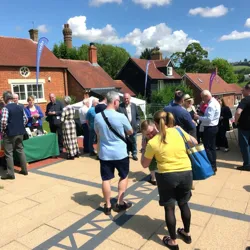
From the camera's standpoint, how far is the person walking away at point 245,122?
532 centimetres

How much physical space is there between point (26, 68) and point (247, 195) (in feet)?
54.3

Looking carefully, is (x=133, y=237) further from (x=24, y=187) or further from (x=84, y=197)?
(x=24, y=187)

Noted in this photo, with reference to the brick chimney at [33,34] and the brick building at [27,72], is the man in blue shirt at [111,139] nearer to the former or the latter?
the brick building at [27,72]

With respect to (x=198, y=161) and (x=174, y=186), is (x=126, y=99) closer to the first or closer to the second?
(x=198, y=161)

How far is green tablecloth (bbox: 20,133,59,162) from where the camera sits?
249 inches

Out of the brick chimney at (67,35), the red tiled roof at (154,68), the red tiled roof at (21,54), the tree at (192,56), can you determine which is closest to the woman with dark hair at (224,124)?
the red tiled roof at (21,54)

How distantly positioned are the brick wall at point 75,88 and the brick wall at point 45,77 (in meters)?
1.48

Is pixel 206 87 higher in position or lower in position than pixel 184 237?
higher

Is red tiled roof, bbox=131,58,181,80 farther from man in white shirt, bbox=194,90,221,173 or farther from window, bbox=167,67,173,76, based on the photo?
man in white shirt, bbox=194,90,221,173

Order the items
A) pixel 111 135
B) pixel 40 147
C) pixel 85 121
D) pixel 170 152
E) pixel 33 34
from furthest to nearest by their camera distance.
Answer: pixel 33 34 < pixel 85 121 < pixel 40 147 < pixel 111 135 < pixel 170 152

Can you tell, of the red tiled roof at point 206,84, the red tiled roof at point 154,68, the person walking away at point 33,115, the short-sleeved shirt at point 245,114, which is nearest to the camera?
the short-sleeved shirt at point 245,114

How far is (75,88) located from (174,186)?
1993 cm

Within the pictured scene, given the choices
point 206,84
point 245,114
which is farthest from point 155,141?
point 206,84

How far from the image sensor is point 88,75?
23422 millimetres
